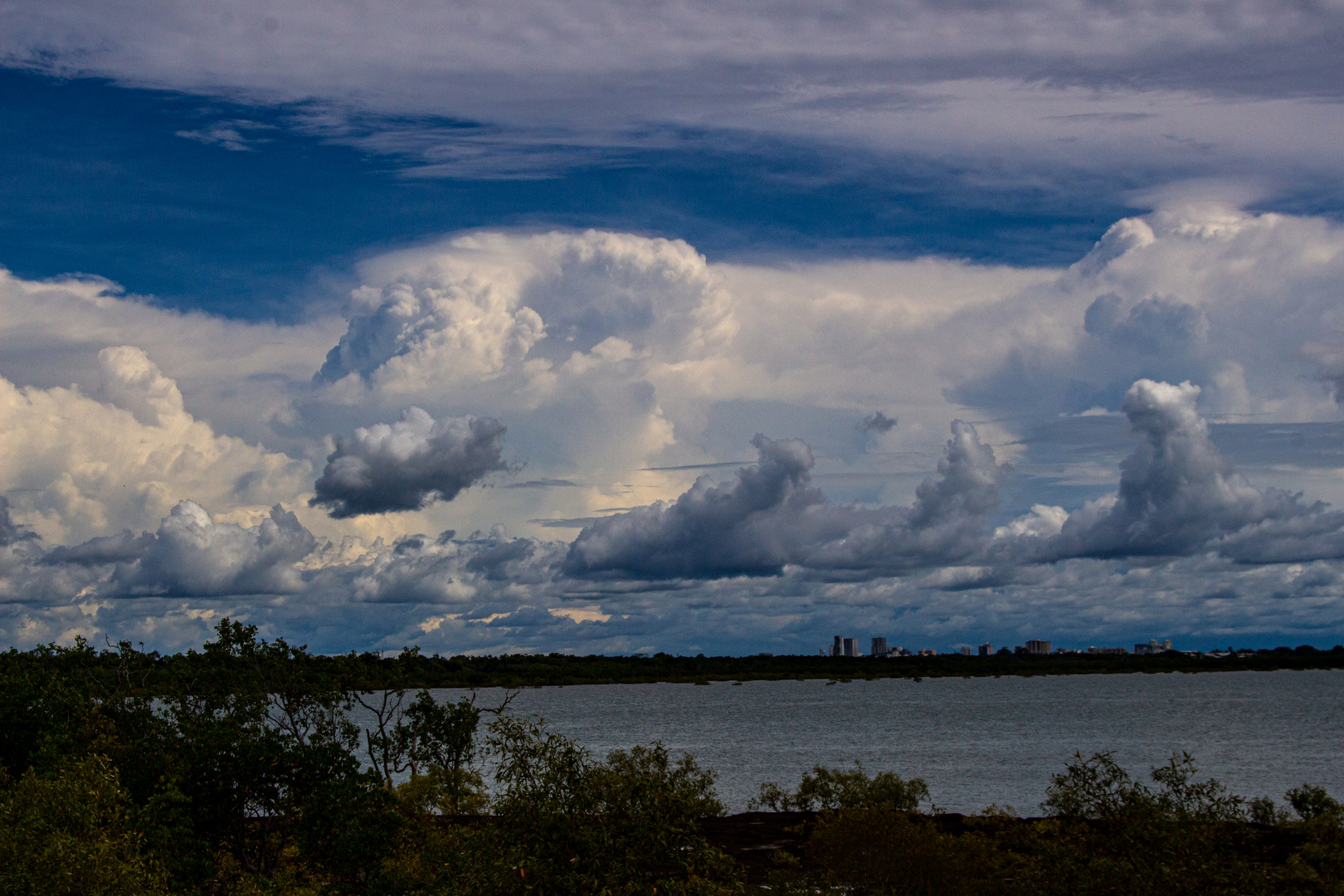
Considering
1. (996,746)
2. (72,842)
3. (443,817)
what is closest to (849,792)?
(443,817)

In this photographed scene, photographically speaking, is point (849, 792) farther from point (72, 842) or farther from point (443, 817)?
point (72, 842)

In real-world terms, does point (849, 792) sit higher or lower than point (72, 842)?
lower

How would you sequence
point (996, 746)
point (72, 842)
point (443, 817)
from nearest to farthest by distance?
point (72, 842) → point (443, 817) → point (996, 746)

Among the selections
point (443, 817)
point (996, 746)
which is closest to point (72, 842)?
point (443, 817)

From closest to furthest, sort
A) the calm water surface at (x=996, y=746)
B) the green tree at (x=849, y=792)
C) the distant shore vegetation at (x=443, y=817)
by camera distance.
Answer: the distant shore vegetation at (x=443, y=817), the green tree at (x=849, y=792), the calm water surface at (x=996, y=746)

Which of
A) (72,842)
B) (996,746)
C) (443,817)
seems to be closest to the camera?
(72,842)

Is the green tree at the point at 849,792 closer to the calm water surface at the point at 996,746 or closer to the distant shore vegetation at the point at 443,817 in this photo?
the distant shore vegetation at the point at 443,817

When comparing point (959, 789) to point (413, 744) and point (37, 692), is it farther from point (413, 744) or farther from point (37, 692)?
point (37, 692)

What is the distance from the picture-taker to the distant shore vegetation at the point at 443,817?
21.4 meters

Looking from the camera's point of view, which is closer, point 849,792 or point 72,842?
point 72,842

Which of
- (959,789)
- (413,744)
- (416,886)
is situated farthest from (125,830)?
(959,789)

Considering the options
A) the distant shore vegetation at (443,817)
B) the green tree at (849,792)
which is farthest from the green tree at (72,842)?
the green tree at (849,792)

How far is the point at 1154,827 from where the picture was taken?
23969mm

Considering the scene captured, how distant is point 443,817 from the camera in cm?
5984
